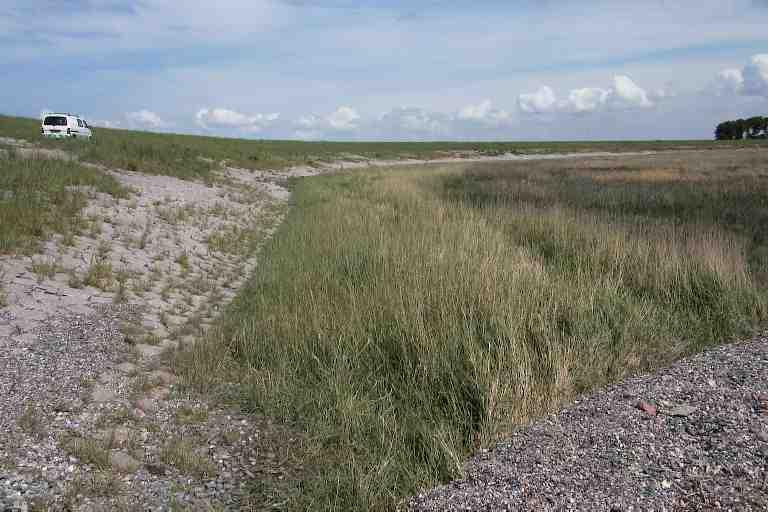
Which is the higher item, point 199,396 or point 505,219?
point 505,219

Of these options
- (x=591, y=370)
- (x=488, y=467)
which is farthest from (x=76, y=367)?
(x=591, y=370)

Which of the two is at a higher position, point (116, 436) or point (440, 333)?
point (440, 333)

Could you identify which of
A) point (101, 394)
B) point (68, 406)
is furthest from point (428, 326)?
point (68, 406)

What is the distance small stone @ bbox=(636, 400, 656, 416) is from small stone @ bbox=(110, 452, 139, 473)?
416 centimetres

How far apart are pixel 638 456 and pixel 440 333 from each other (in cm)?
263

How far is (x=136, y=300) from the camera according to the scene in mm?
8383

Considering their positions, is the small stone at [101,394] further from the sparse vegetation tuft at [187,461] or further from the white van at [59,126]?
the white van at [59,126]

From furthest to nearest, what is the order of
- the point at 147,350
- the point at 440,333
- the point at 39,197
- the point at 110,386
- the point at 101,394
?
1. the point at 39,197
2. the point at 147,350
3. the point at 440,333
4. the point at 110,386
5. the point at 101,394

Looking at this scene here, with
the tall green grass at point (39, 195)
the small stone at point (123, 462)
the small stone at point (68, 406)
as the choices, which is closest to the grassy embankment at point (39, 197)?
the tall green grass at point (39, 195)

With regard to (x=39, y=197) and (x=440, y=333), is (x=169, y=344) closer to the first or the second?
(x=440, y=333)

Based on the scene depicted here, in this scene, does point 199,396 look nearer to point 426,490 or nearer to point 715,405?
point 426,490

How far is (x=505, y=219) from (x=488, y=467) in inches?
451

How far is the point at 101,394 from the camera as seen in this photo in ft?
17.5

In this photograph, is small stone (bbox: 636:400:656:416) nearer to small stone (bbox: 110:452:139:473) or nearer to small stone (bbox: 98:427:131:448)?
small stone (bbox: 110:452:139:473)
